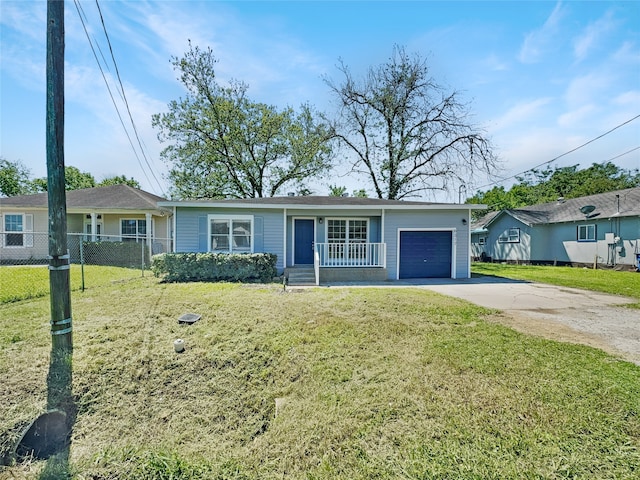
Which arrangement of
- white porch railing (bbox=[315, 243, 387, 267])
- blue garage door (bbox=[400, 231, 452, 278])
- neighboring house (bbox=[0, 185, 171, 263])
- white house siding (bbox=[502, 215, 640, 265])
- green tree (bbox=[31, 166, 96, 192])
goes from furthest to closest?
green tree (bbox=[31, 166, 96, 192])
white house siding (bbox=[502, 215, 640, 265])
neighboring house (bbox=[0, 185, 171, 263])
blue garage door (bbox=[400, 231, 452, 278])
white porch railing (bbox=[315, 243, 387, 267])

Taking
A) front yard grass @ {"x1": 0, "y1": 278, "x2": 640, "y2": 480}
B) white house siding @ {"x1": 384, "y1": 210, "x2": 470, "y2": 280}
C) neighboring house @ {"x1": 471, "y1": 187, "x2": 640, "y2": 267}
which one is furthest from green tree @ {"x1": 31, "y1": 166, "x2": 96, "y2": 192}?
neighboring house @ {"x1": 471, "y1": 187, "x2": 640, "y2": 267}

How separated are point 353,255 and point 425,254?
2865mm

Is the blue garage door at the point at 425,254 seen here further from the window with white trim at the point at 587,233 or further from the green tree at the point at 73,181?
the green tree at the point at 73,181

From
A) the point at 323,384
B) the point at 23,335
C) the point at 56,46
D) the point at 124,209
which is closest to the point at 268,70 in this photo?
the point at 124,209

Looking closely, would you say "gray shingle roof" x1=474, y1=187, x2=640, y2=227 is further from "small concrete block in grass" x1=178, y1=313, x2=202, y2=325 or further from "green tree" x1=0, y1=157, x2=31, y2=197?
"green tree" x1=0, y1=157, x2=31, y2=197

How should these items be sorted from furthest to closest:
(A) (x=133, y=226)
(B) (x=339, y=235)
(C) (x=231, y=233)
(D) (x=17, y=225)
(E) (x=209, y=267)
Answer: (A) (x=133, y=226) → (D) (x=17, y=225) → (B) (x=339, y=235) → (C) (x=231, y=233) → (E) (x=209, y=267)

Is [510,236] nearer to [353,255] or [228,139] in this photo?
[353,255]

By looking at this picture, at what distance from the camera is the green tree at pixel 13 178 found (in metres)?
32.4

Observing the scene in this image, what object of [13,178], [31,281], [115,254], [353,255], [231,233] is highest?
[13,178]

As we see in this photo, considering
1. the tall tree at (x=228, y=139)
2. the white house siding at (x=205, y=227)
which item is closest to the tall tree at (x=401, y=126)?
the tall tree at (x=228, y=139)

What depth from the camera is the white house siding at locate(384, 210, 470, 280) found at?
38.3ft

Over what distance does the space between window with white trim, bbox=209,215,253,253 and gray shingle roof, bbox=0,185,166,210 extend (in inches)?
184

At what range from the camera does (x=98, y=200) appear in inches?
637

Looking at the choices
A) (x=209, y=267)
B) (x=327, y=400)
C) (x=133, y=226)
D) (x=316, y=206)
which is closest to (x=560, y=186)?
(x=316, y=206)
